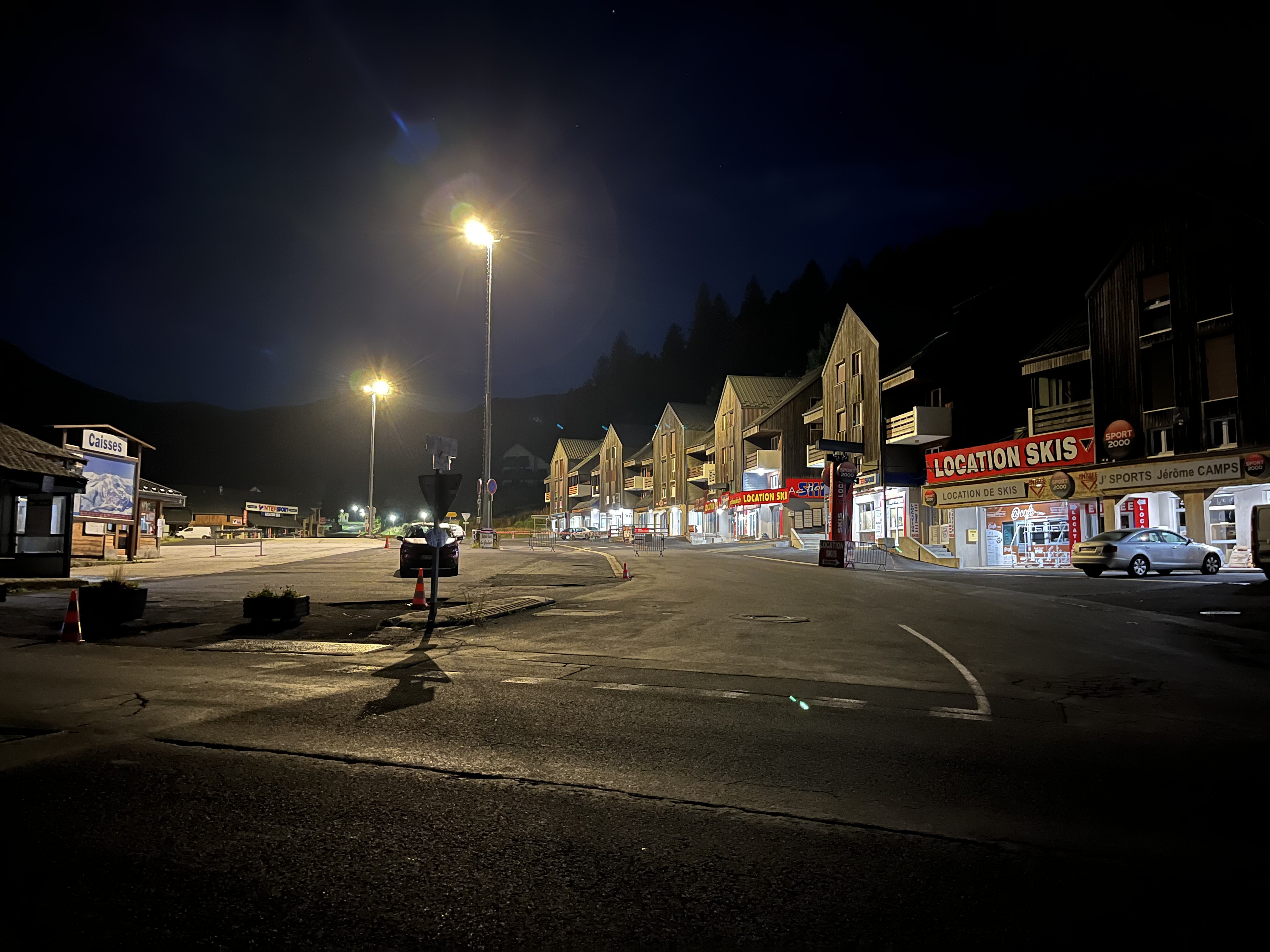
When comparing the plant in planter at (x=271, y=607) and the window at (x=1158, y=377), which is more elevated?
the window at (x=1158, y=377)

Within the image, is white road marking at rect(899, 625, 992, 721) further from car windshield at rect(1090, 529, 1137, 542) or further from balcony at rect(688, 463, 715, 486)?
balcony at rect(688, 463, 715, 486)

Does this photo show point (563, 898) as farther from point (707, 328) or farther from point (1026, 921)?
point (707, 328)

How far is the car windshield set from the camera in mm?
23047

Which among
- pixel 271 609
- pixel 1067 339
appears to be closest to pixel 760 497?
pixel 1067 339

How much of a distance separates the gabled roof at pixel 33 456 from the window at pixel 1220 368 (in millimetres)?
34583

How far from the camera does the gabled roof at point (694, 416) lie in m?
77.4

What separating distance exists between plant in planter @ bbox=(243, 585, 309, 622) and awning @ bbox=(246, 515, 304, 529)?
Answer: 99.7 meters

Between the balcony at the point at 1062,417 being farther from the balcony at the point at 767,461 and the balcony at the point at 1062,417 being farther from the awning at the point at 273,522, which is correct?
the awning at the point at 273,522

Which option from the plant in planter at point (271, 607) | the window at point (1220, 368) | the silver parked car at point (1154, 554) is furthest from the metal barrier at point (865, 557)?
the plant in planter at point (271, 607)

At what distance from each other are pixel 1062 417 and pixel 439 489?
91.3 ft

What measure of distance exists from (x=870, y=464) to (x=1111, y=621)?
30009mm

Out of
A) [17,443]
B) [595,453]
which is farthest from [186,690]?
[595,453]

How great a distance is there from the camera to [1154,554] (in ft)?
74.7

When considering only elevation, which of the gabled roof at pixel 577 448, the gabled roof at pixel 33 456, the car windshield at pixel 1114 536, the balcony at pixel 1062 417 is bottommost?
the car windshield at pixel 1114 536
